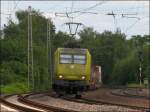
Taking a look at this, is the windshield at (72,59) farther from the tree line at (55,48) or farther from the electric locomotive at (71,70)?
the tree line at (55,48)

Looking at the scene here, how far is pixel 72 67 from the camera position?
35875 millimetres

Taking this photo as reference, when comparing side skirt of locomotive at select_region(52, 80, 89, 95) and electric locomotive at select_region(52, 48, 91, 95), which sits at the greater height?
electric locomotive at select_region(52, 48, 91, 95)

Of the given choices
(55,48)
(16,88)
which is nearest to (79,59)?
(16,88)

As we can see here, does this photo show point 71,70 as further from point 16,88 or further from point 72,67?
point 16,88

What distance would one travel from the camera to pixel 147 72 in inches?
3445

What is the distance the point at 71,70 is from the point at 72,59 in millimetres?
894

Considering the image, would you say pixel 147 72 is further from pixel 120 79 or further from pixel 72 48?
pixel 72 48

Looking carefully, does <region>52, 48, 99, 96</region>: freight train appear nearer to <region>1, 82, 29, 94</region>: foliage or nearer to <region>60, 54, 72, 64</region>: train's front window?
<region>60, 54, 72, 64</region>: train's front window

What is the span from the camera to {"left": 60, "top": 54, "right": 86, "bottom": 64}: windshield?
36.1 m

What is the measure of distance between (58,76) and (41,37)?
55.5 meters

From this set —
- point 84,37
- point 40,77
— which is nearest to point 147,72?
point 40,77

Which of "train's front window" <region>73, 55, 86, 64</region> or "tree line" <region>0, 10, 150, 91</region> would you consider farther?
"tree line" <region>0, 10, 150, 91</region>

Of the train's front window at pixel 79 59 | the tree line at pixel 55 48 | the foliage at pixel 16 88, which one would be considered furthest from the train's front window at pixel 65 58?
the foliage at pixel 16 88

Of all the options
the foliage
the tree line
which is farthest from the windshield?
the foliage
